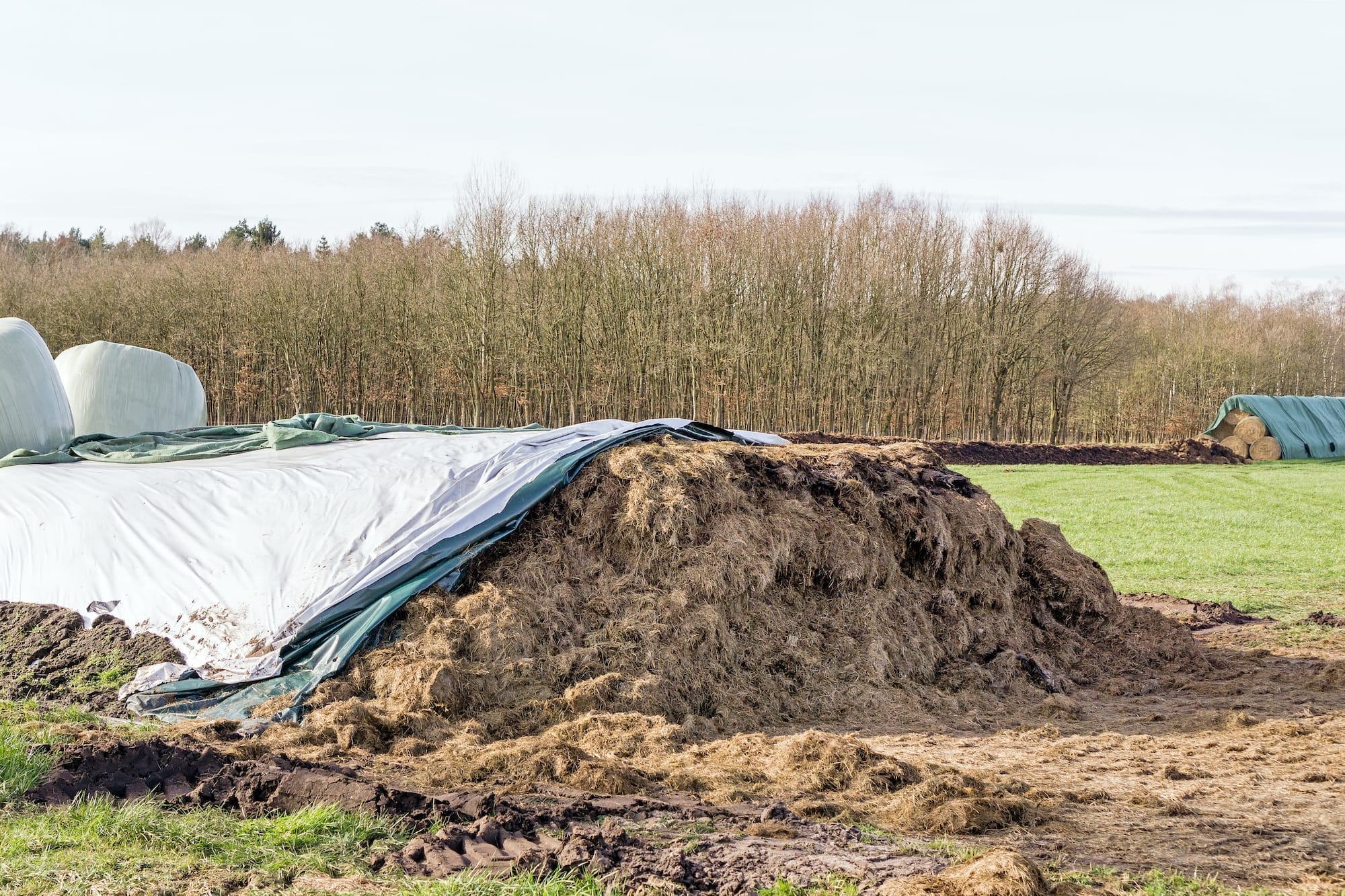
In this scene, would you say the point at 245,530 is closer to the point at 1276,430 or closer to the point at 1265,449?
the point at 1265,449

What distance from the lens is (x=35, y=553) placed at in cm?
842

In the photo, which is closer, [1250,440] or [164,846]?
[164,846]

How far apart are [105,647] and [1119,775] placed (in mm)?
7180

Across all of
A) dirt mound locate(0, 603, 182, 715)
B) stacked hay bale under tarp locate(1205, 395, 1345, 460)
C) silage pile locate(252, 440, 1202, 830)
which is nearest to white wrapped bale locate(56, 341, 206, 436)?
dirt mound locate(0, 603, 182, 715)

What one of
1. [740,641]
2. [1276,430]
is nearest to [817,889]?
[740,641]

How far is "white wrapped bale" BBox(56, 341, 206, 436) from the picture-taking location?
41.4 ft

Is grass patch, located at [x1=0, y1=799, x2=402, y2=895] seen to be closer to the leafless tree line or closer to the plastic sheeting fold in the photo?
the plastic sheeting fold

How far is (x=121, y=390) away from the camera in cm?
1273

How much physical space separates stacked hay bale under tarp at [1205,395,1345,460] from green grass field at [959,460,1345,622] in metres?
3.63

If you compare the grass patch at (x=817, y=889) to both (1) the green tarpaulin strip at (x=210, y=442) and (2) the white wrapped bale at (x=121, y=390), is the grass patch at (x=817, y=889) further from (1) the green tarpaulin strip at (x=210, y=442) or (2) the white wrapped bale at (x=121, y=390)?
(2) the white wrapped bale at (x=121, y=390)

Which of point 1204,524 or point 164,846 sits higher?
point 1204,524

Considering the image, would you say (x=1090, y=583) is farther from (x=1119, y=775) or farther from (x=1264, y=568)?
(x=1264, y=568)

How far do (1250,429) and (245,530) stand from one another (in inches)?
1394

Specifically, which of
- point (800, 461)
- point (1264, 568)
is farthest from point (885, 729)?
point (1264, 568)
